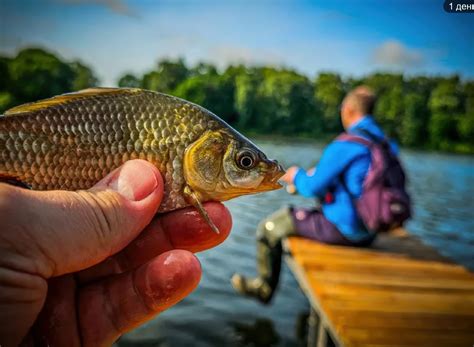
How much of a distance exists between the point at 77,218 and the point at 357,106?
19.7 feet

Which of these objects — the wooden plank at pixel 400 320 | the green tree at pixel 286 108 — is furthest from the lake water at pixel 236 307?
the green tree at pixel 286 108

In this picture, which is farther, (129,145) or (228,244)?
(228,244)

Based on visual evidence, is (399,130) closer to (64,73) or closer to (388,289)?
(64,73)

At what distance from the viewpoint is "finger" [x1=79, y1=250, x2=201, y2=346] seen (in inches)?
86.5

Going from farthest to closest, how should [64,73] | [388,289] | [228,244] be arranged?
[64,73] < [228,244] < [388,289]

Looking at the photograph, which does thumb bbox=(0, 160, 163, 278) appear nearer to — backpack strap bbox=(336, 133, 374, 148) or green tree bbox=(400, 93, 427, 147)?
backpack strap bbox=(336, 133, 374, 148)

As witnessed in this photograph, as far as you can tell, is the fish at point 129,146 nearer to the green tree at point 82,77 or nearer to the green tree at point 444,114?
the green tree at point 82,77

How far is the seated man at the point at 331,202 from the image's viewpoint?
6199 mm

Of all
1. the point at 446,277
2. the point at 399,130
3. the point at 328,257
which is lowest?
the point at 399,130

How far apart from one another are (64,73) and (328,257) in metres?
54.7

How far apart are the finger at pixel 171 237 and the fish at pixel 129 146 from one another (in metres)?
0.17

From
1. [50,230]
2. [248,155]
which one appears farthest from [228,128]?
[50,230]

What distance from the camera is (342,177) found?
6.43 metres

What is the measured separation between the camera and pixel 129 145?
2.10 metres
